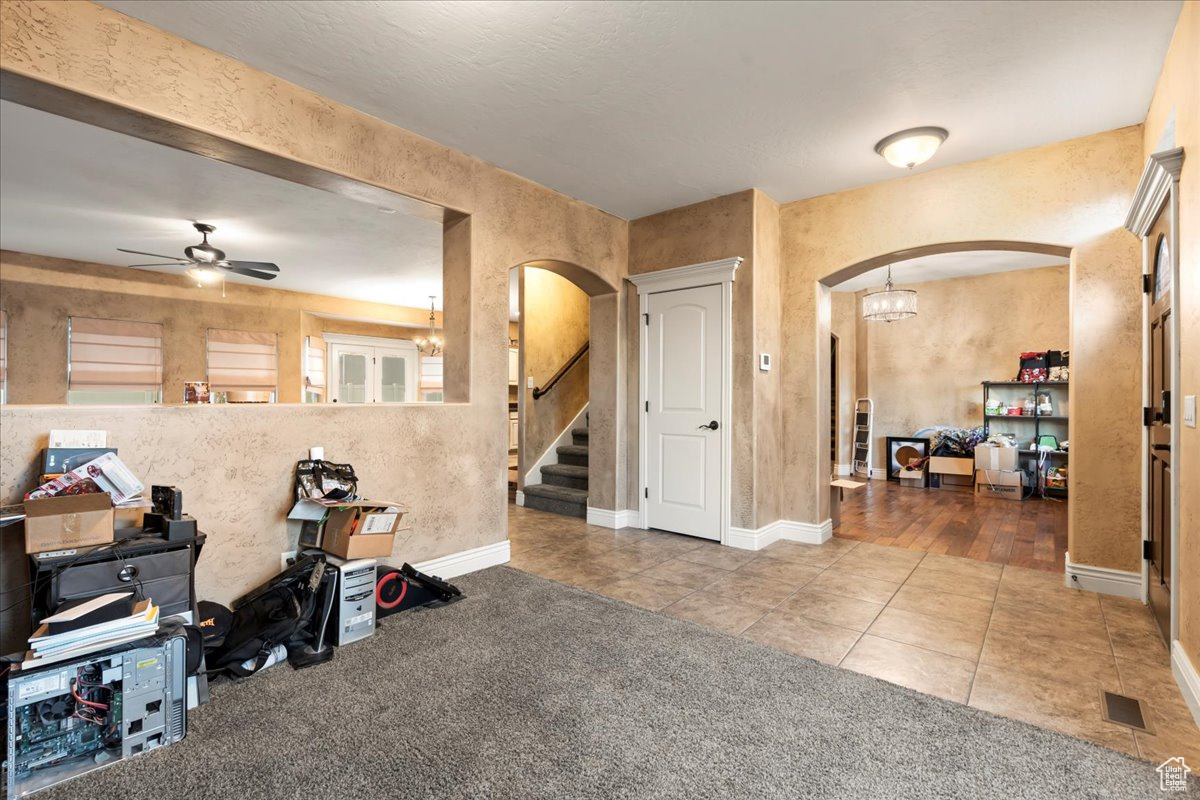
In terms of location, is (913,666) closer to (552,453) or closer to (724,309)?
(724,309)

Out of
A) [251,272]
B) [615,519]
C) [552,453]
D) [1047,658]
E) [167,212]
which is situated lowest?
[1047,658]

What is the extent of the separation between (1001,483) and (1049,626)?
4728 mm

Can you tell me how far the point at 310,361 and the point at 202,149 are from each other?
6.83 metres

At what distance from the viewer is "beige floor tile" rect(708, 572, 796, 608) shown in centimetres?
327

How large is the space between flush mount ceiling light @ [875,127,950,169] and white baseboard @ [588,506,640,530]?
346 cm

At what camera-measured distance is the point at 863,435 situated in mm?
8508

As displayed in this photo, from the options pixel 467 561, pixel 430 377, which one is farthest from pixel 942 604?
pixel 430 377

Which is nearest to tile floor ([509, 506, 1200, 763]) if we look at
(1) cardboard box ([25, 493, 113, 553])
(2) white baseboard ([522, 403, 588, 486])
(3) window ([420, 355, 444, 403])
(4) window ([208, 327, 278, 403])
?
(2) white baseboard ([522, 403, 588, 486])

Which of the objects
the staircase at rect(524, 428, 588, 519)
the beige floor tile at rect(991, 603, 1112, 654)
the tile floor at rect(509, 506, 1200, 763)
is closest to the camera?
the tile floor at rect(509, 506, 1200, 763)

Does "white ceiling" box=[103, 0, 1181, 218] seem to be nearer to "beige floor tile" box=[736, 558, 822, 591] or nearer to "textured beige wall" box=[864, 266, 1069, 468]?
"beige floor tile" box=[736, 558, 822, 591]

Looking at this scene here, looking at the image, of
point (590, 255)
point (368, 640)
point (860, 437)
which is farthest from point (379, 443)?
point (860, 437)

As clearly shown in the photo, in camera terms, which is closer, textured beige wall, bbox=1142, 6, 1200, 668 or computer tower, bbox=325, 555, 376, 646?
textured beige wall, bbox=1142, 6, 1200, 668

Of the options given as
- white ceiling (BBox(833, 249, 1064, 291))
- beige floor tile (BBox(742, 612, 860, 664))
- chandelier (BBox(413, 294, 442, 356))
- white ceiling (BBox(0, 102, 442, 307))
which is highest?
white ceiling (BBox(0, 102, 442, 307))

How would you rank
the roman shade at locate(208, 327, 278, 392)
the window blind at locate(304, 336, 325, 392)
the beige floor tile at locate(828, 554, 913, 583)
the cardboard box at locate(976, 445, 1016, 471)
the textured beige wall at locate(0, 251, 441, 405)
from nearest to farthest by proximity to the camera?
the beige floor tile at locate(828, 554, 913, 583) → the textured beige wall at locate(0, 251, 441, 405) → the cardboard box at locate(976, 445, 1016, 471) → the roman shade at locate(208, 327, 278, 392) → the window blind at locate(304, 336, 325, 392)
